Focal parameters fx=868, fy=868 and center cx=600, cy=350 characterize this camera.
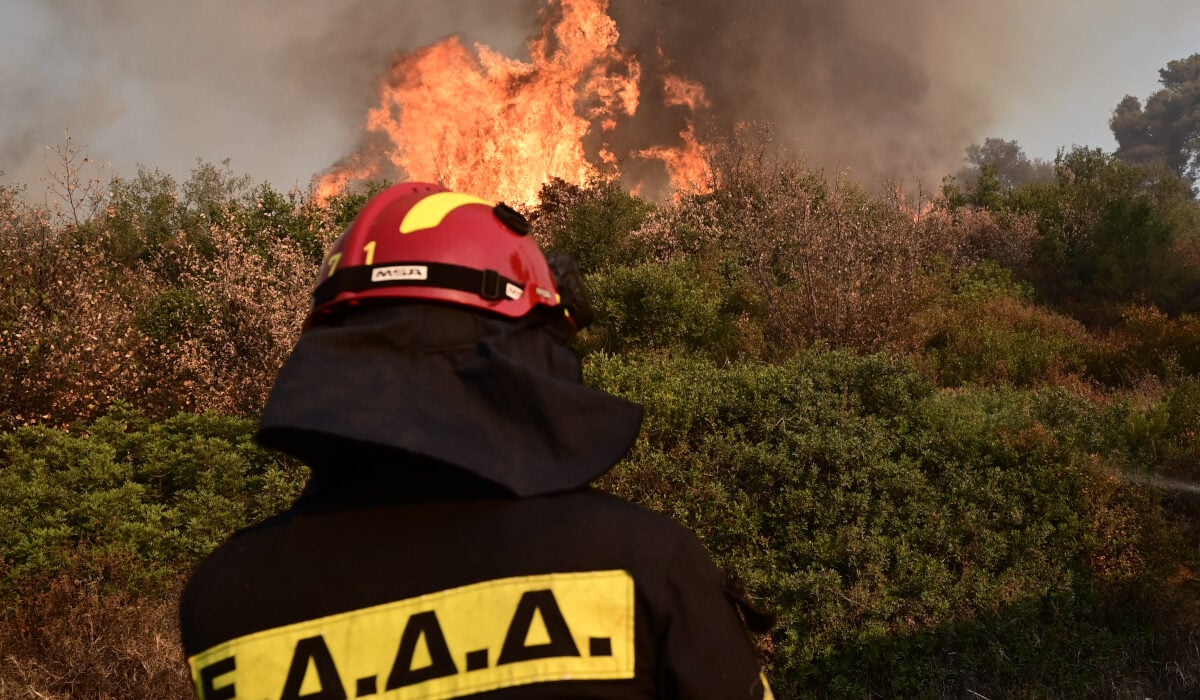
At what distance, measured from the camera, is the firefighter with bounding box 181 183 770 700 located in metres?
1.34

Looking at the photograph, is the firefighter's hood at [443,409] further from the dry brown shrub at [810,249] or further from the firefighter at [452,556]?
the dry brown shrub at [810,249]

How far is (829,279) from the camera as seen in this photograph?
12852 millimetres

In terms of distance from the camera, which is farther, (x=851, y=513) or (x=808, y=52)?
(x=808, y=52)

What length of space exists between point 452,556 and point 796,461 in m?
6.02

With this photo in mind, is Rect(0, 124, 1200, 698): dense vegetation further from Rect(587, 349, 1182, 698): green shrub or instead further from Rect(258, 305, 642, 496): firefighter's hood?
Rect(258, 305, 642, 496): firefighter's hood

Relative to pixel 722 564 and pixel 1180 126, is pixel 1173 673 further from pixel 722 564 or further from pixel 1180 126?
pixel 1180 126

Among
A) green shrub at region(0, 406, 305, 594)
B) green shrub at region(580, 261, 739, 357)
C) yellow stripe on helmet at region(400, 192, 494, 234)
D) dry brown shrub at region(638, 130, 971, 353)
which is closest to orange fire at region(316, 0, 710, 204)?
dry brown shrub at region(638, 130, 971, 353)

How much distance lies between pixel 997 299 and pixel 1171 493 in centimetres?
1085

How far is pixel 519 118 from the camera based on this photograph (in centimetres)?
2739

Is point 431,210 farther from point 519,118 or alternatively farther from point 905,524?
point 519,118

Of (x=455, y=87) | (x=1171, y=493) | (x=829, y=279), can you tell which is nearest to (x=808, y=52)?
(x=455, y=87)

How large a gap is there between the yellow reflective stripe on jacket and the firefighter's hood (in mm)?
170

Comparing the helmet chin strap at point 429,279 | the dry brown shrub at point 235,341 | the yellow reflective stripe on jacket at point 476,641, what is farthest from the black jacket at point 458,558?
the dry brown shrub at point 235,341

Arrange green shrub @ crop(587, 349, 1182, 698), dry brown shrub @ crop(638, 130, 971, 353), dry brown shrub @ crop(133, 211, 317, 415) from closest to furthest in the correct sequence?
green shrub @ crop(587, 349, 1182, 698) < dry brown shrub @ crop(133, 211, 317, 415) < dry brown shrub @ crop(638, 130, 971, 353)
